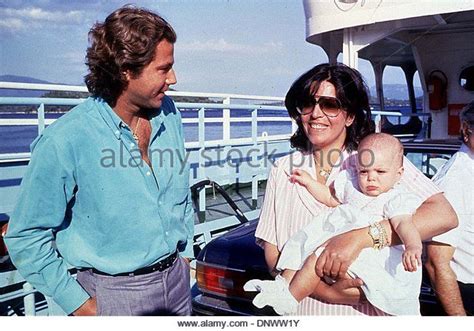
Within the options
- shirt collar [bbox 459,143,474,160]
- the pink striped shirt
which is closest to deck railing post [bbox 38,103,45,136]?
the pink striped shirt

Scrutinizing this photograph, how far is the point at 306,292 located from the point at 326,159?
305 millimetres

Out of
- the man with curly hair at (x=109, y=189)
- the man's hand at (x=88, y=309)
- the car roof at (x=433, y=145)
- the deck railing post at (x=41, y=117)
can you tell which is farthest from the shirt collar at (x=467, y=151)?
the deck railing post at (x=41, y=117)

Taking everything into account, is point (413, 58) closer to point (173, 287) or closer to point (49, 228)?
point (173, 287)

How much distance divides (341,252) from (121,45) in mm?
631

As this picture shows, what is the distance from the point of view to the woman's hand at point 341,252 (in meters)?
1.03

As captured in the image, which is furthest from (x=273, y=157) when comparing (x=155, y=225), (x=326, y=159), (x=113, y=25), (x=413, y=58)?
(x=413, y=58)

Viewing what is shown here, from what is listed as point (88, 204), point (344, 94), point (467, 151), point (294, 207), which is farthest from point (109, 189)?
point (467, 151)

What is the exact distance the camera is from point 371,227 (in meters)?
1.04

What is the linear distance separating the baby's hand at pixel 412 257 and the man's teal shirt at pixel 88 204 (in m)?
0.52

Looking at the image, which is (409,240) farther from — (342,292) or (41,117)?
(41,117)

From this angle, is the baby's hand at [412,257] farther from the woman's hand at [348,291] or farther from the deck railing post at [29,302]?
the deck railing post at [29,302]

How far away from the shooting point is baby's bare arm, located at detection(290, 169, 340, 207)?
1.12m

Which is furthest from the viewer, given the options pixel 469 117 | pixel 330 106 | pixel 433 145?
pixel 433 145

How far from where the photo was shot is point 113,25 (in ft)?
3.43
